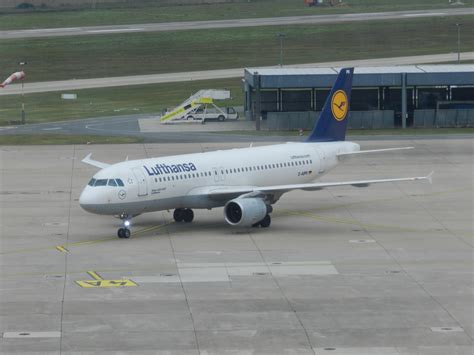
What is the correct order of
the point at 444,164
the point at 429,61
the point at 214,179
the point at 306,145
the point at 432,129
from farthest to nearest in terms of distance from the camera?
the point at 429,61
the point at 432,129
the point at 444,164
the point at 306,145
the point at 214,179

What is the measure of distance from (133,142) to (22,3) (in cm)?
11346

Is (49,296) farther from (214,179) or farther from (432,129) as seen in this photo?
(432,129)

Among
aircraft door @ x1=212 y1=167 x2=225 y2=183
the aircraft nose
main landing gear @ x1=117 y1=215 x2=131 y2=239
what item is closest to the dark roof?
aircraft door @ x1=212 y1=167 x2=225 y2=183

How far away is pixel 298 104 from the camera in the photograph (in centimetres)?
10462

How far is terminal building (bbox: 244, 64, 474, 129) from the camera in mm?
98562

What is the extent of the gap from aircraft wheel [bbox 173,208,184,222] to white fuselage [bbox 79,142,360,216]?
1.47m

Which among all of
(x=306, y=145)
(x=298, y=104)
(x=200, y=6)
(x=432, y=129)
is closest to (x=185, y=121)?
(x=298, y=104)

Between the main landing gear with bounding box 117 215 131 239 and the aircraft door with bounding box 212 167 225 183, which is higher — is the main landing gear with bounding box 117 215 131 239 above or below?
below

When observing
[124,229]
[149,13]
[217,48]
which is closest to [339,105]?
[124,229]

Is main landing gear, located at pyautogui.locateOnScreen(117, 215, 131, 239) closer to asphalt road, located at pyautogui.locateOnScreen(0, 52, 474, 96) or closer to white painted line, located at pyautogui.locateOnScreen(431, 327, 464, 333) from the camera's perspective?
white painted line, located at pyautogui.locateOnScreen(431, 327, 464, 333)

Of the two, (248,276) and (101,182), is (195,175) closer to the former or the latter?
(101,182)

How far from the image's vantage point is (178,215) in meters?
59.0

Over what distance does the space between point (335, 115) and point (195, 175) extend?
38.9 ft

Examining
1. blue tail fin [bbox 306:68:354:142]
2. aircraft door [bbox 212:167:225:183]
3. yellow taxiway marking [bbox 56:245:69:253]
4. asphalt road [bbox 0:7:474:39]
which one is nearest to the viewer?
yellow taxiway marking [bbox 56:245:69:253]
